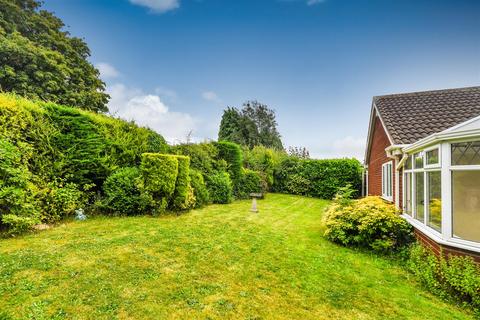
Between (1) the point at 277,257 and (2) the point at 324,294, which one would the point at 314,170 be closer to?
(1) the point at 277,257

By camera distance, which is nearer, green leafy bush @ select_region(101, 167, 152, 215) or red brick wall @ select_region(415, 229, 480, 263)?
red brick wall @ select_region(415, 229, 480, 263)

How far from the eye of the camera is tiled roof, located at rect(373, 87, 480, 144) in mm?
7488

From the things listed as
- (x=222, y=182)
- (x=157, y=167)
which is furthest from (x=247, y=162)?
(x=157, y=167)

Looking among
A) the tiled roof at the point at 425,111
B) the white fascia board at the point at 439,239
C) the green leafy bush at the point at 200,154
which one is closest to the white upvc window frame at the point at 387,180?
the tiled roof at the point at 425,111

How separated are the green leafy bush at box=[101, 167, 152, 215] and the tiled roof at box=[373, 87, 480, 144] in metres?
8.59

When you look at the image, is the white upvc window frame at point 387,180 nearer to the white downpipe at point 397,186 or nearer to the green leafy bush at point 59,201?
the white downpipe at point 397,186

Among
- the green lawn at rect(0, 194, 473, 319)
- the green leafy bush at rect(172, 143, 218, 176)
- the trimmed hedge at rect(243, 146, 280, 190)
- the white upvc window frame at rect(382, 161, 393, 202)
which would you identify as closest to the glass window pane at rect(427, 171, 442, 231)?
the green lawn at rect(0, 194, 473, 319)

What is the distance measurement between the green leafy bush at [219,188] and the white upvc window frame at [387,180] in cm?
731

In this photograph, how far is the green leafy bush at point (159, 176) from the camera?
7.79 m

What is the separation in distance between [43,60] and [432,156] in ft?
68.5

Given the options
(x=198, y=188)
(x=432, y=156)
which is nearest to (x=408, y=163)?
(x=432, y=156)

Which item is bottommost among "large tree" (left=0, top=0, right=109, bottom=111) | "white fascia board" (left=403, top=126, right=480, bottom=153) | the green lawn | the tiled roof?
the green lawn

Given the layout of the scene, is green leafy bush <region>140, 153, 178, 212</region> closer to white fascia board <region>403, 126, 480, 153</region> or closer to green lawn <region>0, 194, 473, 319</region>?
green lawn <region>0, 194, 473, 319</region>

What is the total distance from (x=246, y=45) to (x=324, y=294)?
38.9 feet
